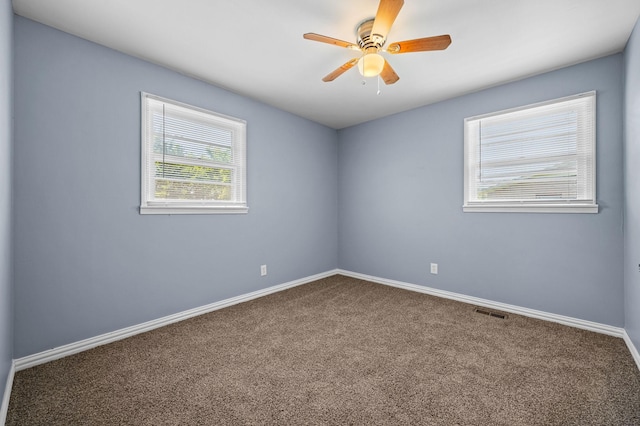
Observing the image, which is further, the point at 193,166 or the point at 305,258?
the point at 305,258

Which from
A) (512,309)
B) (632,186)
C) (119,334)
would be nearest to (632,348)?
(512,309)

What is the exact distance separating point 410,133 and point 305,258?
2.31m

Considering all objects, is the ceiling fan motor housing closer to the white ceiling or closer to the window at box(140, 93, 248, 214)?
the white ceiling

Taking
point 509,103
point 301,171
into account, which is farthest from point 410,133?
point 301,171

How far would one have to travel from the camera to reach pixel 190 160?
113 inches

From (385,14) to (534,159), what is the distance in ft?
7.49

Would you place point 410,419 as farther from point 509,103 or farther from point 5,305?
point 509,103

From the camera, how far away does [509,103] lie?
2.97 metres

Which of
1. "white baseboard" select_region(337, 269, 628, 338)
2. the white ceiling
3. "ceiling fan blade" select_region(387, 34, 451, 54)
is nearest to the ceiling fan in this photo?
"ceiling fan blade" select_region(387, 34, 451, 54)

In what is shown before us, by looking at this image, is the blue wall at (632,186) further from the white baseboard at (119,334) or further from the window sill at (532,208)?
the white baseboard at (119,334)

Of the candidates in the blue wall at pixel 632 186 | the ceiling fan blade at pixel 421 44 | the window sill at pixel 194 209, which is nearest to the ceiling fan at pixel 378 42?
the ceiling fan blade at pixel 421 44

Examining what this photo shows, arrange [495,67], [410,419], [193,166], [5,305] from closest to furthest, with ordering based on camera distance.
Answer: [410,419]
[5,305]
[495,67]
[193,166]

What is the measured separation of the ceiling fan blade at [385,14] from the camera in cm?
153

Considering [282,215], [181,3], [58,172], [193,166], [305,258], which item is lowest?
[305,258]
